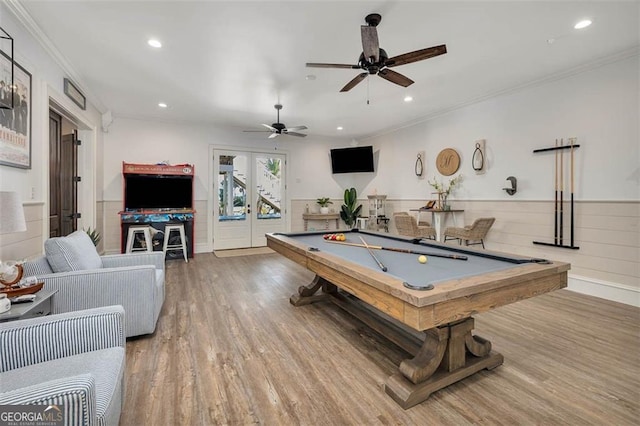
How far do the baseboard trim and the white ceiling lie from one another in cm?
262

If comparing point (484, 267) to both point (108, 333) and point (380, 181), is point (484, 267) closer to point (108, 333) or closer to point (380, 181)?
point (108, 333)

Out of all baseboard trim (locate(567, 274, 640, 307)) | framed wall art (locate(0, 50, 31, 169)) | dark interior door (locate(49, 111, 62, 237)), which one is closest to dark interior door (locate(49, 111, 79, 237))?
dark interior door (locate(49, 111, 62, 237))

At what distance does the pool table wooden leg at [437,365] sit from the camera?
1711 millimetres

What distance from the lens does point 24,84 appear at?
8.41 feet

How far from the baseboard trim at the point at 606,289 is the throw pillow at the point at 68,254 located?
533cm

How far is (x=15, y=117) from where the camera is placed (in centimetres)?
244

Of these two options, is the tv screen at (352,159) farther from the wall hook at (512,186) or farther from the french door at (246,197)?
the wall hook at (512,186)

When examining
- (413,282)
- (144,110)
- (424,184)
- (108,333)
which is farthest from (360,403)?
(144,110)

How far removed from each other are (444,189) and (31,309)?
560 centimetres

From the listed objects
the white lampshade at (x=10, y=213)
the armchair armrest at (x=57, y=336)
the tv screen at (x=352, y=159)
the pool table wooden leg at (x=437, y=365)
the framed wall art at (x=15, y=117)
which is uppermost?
the tv screen at (x=352, y=159)

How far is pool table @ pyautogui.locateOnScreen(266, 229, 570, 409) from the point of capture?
56.5 inches

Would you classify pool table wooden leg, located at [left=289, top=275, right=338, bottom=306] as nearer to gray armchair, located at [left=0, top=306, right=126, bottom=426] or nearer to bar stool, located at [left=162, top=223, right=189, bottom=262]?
gray armchair, located at [left=0, top=306, right=126, bottom=426]

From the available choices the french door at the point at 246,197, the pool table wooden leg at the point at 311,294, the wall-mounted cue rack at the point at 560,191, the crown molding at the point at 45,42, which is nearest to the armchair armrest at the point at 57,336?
the pool table wooden leg at the point at 311,294

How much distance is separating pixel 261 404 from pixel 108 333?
905 millimetres
